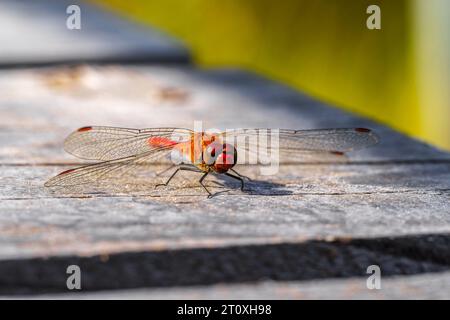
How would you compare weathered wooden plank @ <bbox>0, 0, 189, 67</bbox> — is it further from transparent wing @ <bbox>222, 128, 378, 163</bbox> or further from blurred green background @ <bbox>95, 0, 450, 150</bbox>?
transparent wing @ <bbox>222, 128, 378, 163</bbox>

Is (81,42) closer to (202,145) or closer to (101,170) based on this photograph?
(202,145)

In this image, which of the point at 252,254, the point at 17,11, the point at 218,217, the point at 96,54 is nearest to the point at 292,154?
the point at 218,217

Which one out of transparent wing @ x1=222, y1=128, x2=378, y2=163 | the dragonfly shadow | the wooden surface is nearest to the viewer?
the wooden surface

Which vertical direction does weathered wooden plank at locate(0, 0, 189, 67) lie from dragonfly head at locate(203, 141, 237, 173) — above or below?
above

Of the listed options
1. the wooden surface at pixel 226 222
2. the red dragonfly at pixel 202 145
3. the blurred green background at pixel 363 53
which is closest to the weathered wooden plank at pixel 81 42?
the blurred green background at pixel 363 53

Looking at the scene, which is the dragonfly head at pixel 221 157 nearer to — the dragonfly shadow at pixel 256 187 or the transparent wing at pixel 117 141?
Answer: the dragonfly shadow at pixel 256 187

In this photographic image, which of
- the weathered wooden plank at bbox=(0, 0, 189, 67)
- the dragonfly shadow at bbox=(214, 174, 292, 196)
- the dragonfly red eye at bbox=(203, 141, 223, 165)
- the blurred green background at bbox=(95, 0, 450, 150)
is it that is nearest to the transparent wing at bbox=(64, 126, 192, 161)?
the dragonfly red eye at bbox=(203, 141, 223, 165)
